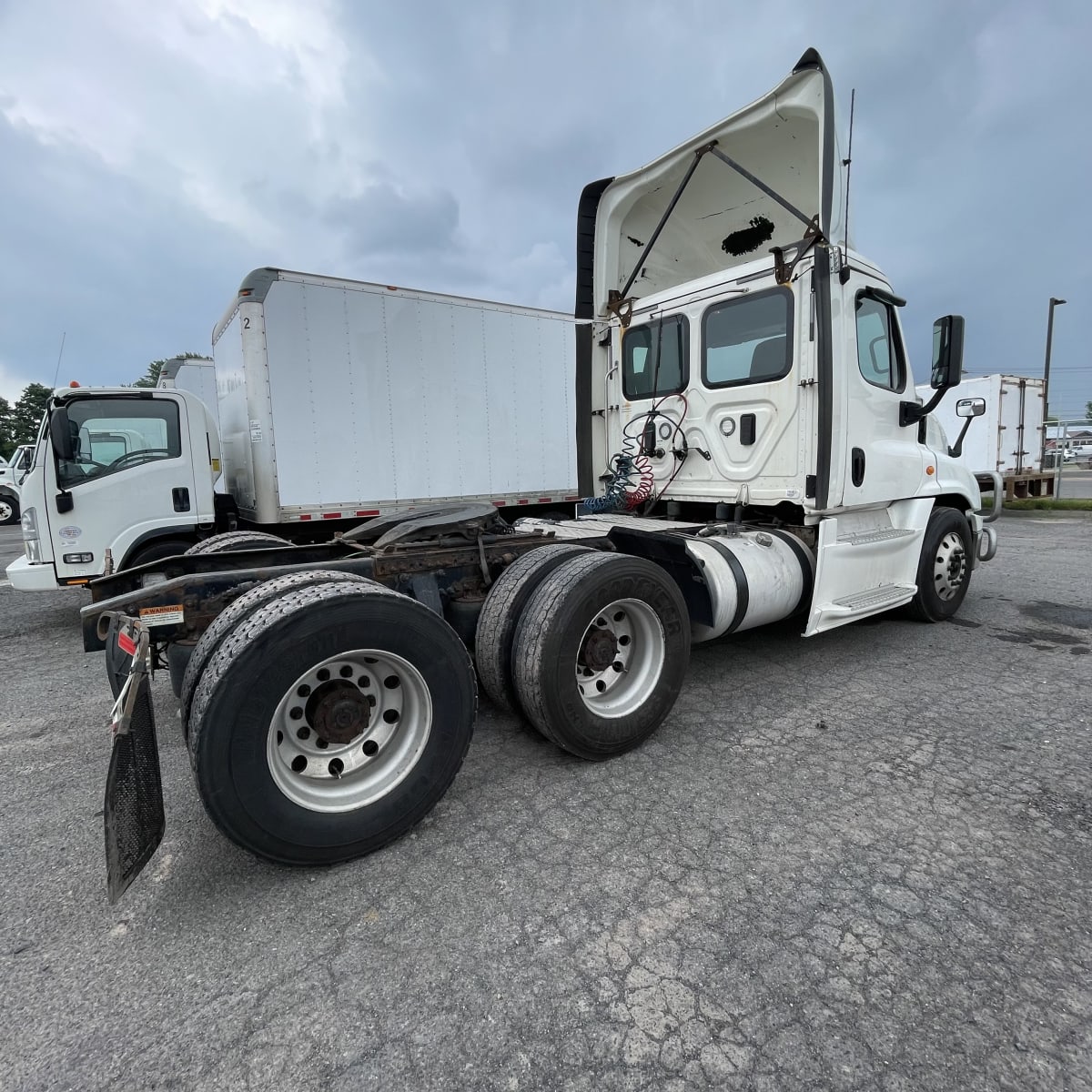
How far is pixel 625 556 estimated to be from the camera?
3.41 m

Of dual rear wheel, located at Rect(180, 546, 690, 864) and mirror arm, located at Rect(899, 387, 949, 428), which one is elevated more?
mirror arm, located at Rect(899, 387, 949, 428)

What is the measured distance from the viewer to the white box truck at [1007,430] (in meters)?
15.1

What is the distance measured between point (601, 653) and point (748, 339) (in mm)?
2788

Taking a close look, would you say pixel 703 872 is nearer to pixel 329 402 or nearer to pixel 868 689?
pixel 868 689

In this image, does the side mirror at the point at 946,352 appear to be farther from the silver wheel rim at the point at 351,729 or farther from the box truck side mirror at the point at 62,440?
the box truck side mirror at the point at 62,440

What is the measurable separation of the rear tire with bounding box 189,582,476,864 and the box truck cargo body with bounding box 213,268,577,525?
4.50 metres

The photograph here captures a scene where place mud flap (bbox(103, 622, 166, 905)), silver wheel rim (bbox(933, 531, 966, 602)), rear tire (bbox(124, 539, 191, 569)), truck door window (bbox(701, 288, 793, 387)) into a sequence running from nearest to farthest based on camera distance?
1. mud flap (bbox(103, 622, 166, 905))
2. truck door window (bbox(701, 288, 793, 387))
3. silver wheel rim (bbox(933, 531, 966, 602))
4. rear tire (bbox(124, 539, 191, 569))

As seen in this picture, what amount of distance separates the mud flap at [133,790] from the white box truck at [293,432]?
456 cm

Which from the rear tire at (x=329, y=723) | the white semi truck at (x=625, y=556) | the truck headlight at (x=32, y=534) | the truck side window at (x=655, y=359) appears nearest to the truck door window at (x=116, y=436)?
the truck headlight at (x=32, y=534)

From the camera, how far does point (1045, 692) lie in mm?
4152

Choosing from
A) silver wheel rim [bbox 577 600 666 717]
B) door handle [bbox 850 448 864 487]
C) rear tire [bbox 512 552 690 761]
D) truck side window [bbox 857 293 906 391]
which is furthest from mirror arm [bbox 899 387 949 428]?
silver wheel rim [bbox 577 600 666 717]

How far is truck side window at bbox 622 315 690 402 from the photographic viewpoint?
518 centimetres

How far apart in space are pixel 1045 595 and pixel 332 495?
7.68 metres

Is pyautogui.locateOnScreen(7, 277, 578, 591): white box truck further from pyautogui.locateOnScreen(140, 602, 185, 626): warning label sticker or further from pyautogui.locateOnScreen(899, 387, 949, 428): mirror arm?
pyautogui.locateOnScreen(899, 387, 949, 428): mirror arm
